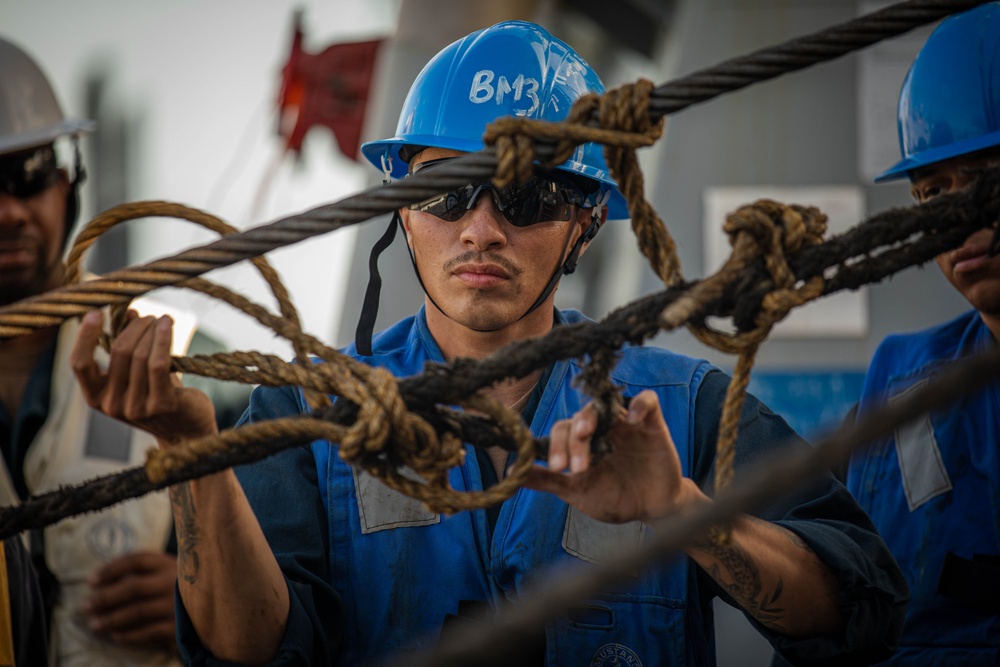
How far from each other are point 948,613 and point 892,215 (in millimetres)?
1354

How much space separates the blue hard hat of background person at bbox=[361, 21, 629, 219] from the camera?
228 cm

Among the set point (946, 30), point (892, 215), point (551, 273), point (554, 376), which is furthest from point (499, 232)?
point (946, 30)

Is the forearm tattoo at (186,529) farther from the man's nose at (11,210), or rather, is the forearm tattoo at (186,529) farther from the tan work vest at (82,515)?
the man's nose at (11,210)

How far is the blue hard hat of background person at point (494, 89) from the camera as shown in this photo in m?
2.28

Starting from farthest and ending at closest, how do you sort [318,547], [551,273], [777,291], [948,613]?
[948,613] → [551,273] → [318,547] → [777,291]

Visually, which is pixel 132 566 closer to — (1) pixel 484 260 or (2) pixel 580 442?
(1) pixel 484 260

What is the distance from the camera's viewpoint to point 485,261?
2.10 meters

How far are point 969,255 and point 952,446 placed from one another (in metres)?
0.45

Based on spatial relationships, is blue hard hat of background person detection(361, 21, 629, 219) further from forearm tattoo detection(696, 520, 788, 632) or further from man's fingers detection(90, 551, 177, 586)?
man's fingers detection(90, 551, 177, 586)

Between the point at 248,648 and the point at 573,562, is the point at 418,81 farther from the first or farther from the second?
the point at 248,648

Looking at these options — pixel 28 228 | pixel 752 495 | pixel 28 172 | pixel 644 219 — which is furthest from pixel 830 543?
pixel 28 172

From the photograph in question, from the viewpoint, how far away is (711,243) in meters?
4.25

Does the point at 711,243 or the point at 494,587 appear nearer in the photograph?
the point at 494,587

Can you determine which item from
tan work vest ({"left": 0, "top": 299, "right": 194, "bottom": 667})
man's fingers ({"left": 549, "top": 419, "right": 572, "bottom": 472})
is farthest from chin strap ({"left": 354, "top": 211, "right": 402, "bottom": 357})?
tan work vest ({"left": 0, "top": 299, "right": 194, "bottom": 667})
